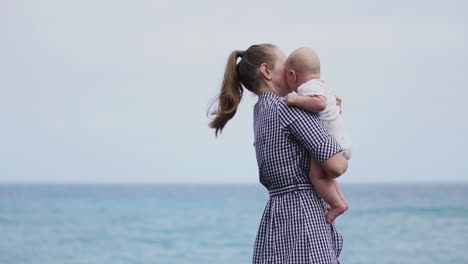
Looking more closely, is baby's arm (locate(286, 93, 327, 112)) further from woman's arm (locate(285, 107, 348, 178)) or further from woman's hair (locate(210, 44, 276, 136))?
woman's hair (locate(210, 44, 276, 136))

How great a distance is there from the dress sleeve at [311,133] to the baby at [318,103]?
0.03 metres

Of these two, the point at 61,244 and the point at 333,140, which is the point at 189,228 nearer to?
the point at 61,244

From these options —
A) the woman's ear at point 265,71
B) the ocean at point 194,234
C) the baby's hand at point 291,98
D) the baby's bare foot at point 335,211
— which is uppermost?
the woman's ear at point 265,71

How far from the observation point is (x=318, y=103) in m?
2.37

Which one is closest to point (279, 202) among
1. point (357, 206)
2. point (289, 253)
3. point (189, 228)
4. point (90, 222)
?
point (289, 253)

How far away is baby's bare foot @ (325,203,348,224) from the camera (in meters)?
2.44

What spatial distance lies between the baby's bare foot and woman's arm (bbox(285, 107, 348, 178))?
0.12 meters

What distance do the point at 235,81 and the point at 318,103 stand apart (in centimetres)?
41

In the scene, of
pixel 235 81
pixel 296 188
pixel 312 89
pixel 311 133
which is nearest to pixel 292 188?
pixel 296 188

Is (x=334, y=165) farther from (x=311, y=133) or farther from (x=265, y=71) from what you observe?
(x=265, y=71)

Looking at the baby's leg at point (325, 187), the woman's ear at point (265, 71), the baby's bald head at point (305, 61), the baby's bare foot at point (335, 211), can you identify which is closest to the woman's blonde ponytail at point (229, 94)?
the woman's ear at point (265, 71)

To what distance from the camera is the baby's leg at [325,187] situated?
2.40 metres

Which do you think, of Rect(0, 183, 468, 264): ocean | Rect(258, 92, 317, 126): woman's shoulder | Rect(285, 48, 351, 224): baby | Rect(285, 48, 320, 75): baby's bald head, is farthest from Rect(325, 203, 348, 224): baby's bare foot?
Rect(0, 183, 468, 264): ocean

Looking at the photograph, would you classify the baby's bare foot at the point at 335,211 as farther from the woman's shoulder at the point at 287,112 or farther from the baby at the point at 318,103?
the woman's shoulder at the point at 287,112
